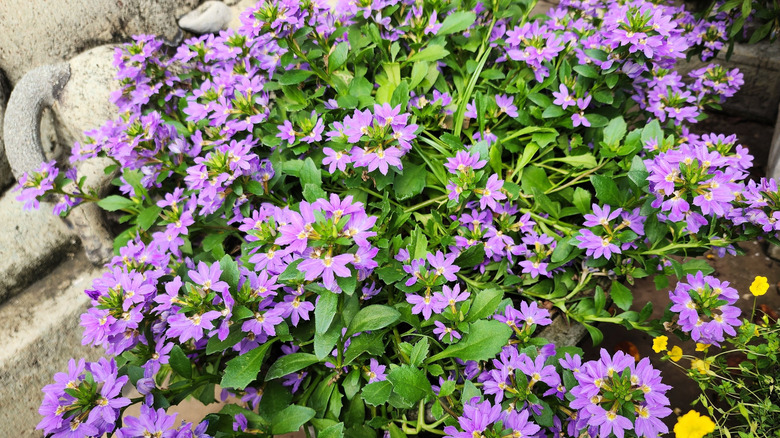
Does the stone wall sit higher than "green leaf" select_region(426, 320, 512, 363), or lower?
higher

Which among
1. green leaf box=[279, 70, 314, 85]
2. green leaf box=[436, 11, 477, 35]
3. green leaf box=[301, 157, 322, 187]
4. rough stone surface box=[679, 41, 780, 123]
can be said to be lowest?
rough stone surface box=[679, 41, 780, 123]

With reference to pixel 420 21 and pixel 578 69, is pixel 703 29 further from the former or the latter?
pixel 420 21

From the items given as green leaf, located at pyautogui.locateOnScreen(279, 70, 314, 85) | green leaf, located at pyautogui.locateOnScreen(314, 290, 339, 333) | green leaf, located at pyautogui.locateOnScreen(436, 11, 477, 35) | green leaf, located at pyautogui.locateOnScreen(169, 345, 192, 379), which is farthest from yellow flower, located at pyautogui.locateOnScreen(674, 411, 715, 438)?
green leaf, located at pyautogui.locateOnScreen(279, 70, 314, 85)

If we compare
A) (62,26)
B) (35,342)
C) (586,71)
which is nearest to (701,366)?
(586,71)

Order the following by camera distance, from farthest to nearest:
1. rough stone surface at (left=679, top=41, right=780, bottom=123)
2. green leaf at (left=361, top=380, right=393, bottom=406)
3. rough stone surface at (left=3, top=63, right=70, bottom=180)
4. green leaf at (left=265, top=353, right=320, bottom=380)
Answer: rough stone surface at (left=679, top=41, right=780, bottom=123) < rough stone surface at (left=3, top=63, right=70, bottom=180) < green leaf at (left=265, top=353, right=320, bottom=380) < green leaf at (left=361, top=380, right=393, bottom=406)

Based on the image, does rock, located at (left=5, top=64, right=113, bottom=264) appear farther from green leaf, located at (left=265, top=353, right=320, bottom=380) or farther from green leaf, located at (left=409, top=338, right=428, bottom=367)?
green leaf, located at (left=409, top=338, right=428, bottom=367)

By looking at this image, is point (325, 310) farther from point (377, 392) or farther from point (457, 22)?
point (457, 22)

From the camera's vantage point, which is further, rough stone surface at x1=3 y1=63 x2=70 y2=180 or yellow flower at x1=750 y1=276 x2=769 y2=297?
rough stone surface at x1=3 y1=63 x2=70 y2=180

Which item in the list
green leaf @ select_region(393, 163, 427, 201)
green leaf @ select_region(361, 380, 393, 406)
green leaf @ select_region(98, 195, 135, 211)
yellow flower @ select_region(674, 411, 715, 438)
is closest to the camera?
yellow flower @ select_region(674, 411, 715, 438)
